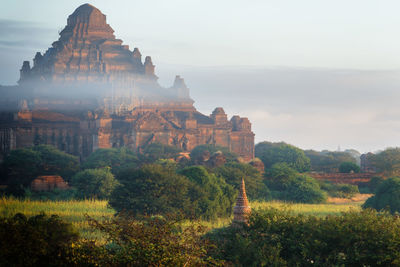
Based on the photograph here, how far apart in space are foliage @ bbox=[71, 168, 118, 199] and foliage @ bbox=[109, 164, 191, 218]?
830 centimetres

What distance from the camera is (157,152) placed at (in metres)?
79.9

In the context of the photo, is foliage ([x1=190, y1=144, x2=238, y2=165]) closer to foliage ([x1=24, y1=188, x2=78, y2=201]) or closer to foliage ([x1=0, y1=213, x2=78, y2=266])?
foliage ([x1=24, y1=188, x2=78, y2=201])

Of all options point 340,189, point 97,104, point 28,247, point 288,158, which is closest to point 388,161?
point 340,189

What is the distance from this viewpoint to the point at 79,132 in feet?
296

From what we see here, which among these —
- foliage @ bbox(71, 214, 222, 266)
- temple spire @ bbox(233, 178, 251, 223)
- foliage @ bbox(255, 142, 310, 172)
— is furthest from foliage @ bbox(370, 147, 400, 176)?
foliage @ bbox(71, 214, 222, 266)

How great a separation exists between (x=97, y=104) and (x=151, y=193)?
191 feet

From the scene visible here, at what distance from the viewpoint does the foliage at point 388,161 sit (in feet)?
222

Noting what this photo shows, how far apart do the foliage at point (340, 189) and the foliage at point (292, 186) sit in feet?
6.11

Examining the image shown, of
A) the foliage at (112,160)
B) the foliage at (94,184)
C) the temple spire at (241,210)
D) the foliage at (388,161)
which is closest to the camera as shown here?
the temple spire at (241,210)

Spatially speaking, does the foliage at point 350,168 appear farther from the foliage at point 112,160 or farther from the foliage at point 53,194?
the foliage at point 53,194

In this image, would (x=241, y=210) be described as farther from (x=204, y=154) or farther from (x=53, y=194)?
(x=204, y=154)

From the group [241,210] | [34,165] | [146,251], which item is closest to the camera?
[146,251]

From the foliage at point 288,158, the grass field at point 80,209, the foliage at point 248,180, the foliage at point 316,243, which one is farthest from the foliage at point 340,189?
the foliage at point 316,243

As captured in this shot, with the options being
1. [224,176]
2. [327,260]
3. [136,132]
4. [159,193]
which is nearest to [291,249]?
[327,260]
